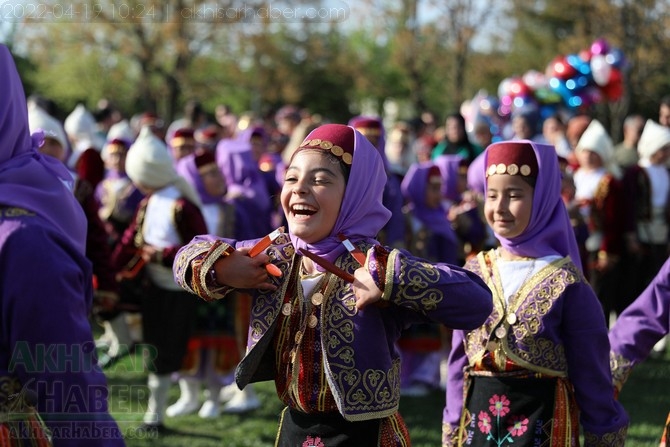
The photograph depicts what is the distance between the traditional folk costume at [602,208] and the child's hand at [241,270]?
20.6 ft

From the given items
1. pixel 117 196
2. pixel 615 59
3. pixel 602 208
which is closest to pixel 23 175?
pixel 117 196

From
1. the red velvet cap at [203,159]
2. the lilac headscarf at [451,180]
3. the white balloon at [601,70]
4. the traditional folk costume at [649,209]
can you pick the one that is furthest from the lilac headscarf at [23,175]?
the white balloon at [601,70]

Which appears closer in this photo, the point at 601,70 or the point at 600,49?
the point at 601,70

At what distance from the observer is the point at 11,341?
2.29 metres

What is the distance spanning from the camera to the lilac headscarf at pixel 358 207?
3.01 metres

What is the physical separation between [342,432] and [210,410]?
4.29 meters

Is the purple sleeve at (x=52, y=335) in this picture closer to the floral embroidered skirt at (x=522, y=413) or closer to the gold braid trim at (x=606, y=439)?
the floral embroidered skirt at (x=522, y=413)

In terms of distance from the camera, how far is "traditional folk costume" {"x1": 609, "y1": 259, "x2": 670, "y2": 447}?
160 inches

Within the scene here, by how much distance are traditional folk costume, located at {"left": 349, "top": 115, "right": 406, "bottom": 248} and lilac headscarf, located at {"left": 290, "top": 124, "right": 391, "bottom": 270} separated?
9.57 ft

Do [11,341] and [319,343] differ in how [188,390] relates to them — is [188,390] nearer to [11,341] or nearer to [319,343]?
[319,343]

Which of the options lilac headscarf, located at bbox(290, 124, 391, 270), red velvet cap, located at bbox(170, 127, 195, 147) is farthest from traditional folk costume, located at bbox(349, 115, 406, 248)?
lilac headscarf, located at bbox(290, 124, 391, 270)

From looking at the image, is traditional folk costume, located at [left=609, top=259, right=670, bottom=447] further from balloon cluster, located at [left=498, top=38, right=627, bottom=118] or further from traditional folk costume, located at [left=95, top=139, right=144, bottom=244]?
balloon cluster, located at [left=498, top=38, right=627, bottom=118]

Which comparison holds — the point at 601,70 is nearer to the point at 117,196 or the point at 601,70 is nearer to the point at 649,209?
the point at 649,209

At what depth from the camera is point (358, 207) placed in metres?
3.03
